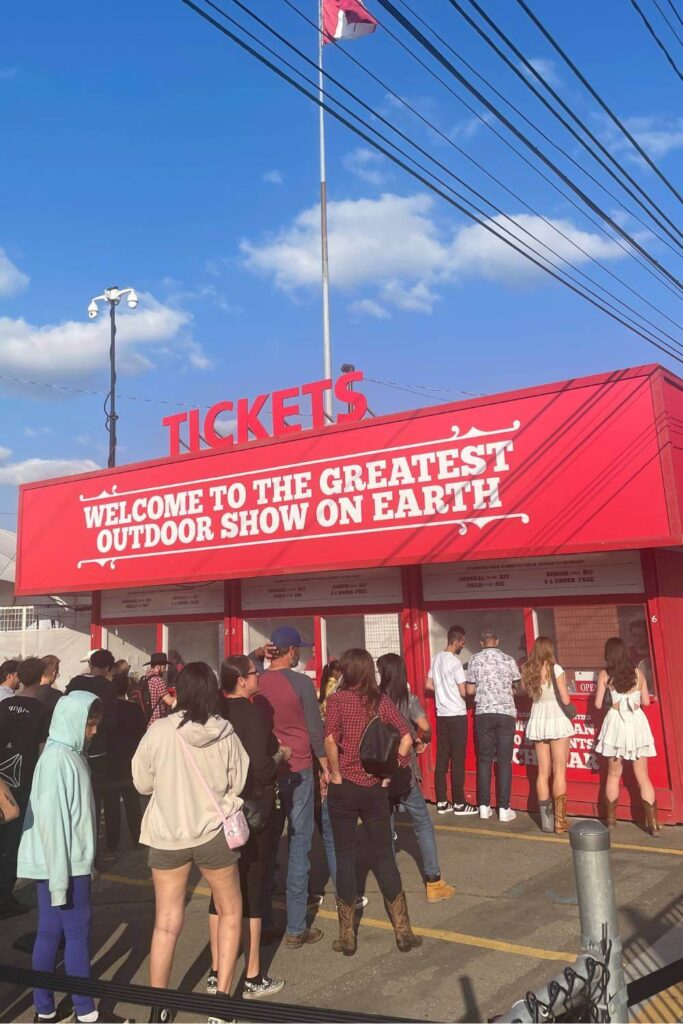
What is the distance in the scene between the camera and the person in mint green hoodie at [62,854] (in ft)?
14.3

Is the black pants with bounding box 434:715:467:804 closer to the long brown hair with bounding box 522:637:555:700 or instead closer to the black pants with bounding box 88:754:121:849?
the long brown hair with bounding box 522:637:555:700

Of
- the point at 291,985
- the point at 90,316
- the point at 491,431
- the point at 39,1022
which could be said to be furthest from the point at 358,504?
the point at 90,316

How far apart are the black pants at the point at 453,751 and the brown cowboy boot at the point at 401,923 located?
4.06m

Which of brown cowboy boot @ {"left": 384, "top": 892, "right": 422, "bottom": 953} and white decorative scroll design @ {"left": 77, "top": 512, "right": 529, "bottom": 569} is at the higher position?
white decorative scroll design @ {"left": 77, "top": 512, "right": 529, "bottom": 569}

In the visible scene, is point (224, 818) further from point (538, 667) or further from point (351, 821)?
point (538, 667)

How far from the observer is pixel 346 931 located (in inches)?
210

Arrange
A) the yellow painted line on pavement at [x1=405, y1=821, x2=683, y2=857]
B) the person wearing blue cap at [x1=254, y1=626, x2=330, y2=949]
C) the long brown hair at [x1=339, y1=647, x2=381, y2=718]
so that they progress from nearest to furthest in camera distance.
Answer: the long brown hair at [x1=339, y1=647, x2=381, y2=718], the person wearing blue cap at [x1=254, y1=626, x2=330, y2=949], the yellow painted line on pavement at [x1=405, y1=821, x2=683, y2=857]

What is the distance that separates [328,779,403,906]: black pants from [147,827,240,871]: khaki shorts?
118cm

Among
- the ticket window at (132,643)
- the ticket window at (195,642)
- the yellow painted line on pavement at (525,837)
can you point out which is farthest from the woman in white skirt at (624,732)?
the ticket window at (132,643)

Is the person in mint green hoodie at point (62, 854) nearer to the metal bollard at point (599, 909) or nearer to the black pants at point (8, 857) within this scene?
the black pants at point (8, 857)

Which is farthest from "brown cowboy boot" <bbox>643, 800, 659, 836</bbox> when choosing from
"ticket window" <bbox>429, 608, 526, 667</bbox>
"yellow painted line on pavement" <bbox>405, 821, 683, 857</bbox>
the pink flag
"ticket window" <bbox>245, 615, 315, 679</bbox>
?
the pink flag

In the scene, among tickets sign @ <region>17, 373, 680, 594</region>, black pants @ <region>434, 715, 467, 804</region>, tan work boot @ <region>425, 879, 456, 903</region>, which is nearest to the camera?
tan work boot @ <region>425, 879, 456, 903</region>

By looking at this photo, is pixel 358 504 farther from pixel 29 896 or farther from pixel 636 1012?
pixel 636 1012

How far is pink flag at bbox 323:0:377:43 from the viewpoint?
41.6ft
